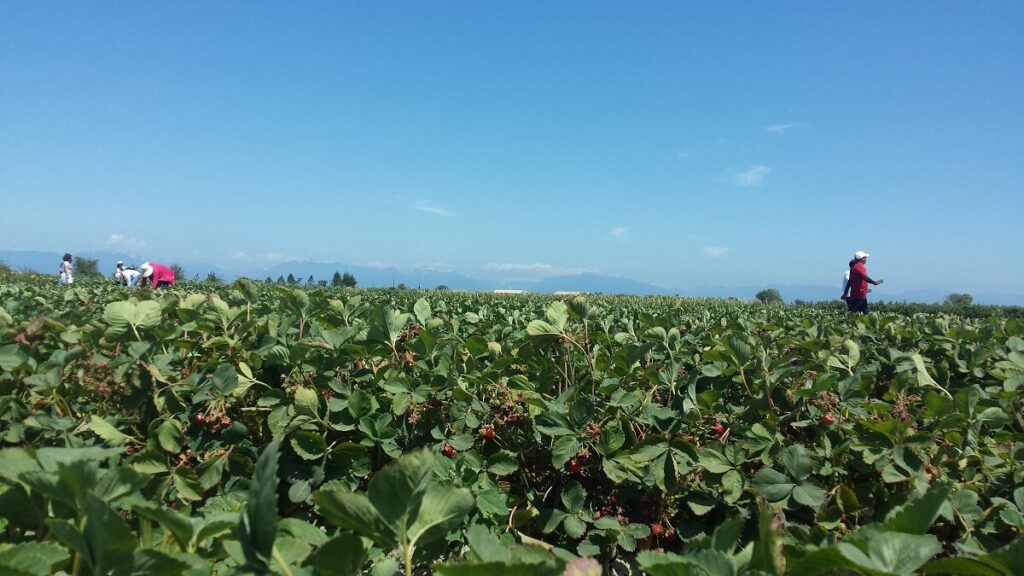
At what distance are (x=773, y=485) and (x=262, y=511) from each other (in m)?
1.47

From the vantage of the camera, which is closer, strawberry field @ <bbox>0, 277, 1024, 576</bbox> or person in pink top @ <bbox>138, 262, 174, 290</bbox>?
strawberry field @ <bbox>0, 277, 1024, 576</bbox>

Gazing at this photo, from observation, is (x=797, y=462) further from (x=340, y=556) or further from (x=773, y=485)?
(x=340, y=556)

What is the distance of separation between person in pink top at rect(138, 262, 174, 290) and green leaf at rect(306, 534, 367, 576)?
61.1ft

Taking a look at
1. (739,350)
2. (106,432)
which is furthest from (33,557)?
(739,350)

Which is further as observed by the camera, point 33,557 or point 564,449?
point 564,449

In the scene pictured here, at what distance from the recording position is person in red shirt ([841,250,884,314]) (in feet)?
42.2

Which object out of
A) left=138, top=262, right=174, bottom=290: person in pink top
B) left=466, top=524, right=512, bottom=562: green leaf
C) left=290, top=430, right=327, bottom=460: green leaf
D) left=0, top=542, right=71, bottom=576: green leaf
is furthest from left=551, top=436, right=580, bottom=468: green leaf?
left=138, top=262, right=174, bottom=290: person in pink top

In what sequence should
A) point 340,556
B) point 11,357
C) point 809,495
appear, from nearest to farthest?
1. point 340,556
2. point 809,495
3. point 11,357

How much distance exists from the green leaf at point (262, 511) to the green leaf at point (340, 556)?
0.60ft

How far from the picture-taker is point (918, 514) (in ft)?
2.64

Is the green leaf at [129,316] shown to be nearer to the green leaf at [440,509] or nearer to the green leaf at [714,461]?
the green leaf at [440,509]

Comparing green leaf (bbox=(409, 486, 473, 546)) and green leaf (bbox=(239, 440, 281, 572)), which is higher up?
green leaf (bbox=(239, 440, 281, 572))

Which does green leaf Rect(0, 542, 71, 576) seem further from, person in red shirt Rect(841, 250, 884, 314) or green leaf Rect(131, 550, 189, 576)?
person in red shirt Rect(841, 250, 884, 314)

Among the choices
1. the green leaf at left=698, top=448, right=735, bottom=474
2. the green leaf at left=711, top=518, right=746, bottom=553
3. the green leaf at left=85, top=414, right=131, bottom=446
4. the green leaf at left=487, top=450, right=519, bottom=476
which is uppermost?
the green leaf at left=711, top=518, right=746, bottom=553
